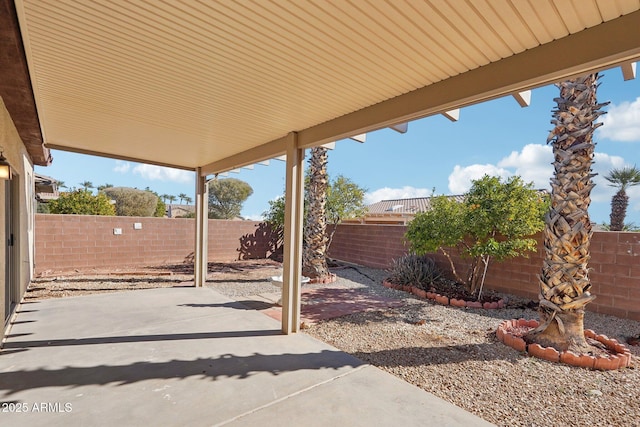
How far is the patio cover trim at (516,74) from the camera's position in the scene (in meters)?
2.12

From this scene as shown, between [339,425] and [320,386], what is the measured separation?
24.0 inches

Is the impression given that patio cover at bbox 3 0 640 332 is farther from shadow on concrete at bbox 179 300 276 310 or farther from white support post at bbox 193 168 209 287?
white support post at bbox 193 168 209 287

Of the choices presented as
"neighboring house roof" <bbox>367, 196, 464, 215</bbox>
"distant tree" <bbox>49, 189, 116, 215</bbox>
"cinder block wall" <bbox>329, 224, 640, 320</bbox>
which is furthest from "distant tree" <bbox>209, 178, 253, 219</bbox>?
"cinder block wall" <bbox>329, 224, 640, 320</bbox>

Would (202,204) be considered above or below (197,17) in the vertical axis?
below

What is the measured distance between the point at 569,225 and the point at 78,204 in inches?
539

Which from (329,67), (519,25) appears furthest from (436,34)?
(329,67)

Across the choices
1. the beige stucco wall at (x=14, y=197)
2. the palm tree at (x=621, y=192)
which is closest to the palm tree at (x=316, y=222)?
the beige stucco wall at (x=14, y=197)

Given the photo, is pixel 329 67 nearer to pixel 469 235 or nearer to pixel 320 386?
pixel 320 386

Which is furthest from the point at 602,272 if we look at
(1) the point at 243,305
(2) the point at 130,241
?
(2) the point at 130,241

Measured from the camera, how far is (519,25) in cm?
221

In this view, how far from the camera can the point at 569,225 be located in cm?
443

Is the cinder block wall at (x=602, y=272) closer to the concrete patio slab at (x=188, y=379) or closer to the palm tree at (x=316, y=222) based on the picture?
the palm tree at (x=316, y=222)

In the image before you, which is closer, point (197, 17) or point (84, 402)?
point (197, 17)

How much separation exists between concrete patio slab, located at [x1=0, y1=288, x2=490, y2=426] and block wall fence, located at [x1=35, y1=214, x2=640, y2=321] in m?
4.62
